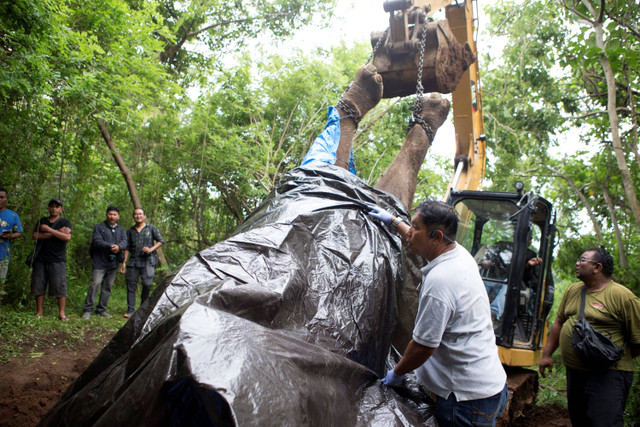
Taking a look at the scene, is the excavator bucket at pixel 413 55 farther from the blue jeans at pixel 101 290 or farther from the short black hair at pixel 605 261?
the blue jeans at pixel 101 290

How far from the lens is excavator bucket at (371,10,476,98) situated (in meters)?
3.56

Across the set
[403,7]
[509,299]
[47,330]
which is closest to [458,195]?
[509,299]

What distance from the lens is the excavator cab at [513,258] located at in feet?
12.7

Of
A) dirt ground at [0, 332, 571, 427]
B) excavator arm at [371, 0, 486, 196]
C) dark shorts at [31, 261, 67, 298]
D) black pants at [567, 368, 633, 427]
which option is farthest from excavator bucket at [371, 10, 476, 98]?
dark shorts at [31, 261, 67, 298]

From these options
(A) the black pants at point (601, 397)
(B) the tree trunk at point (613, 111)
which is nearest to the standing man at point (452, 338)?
(A) the black pants at point (601, 397)

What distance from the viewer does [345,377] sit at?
1.59 meters

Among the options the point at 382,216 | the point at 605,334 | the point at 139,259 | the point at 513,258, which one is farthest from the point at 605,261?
the point at 139,259

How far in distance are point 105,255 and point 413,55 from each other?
15.0 ft

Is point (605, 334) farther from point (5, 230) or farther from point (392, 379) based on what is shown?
point (5, 230)

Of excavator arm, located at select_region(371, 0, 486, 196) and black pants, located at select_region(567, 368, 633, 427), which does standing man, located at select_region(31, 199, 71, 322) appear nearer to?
excavator arm, located at select_region(371, 0, 486, 196)

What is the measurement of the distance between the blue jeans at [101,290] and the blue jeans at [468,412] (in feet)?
16.3

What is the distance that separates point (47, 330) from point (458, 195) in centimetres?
441

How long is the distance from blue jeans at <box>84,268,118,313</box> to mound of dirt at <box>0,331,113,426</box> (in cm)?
115

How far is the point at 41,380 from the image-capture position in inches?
128
